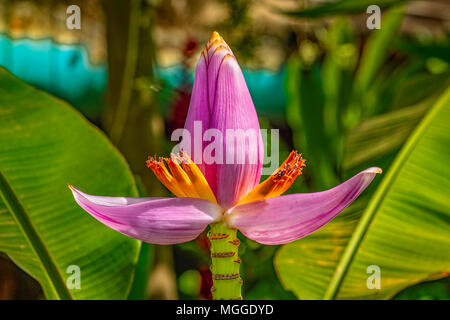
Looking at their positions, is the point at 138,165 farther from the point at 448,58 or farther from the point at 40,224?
the point at 448,58

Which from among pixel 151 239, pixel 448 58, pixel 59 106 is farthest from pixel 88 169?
pixel 448 58

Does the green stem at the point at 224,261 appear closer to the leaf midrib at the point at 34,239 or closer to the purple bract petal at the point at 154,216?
the purple bract petal at the point at 154,216

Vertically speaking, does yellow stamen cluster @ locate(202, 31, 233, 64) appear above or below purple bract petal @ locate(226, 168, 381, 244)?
above

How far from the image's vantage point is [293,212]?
0.20m

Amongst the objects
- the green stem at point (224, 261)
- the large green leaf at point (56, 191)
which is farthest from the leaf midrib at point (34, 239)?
the green stem at point (224, 261)

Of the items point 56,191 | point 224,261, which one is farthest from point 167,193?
point 224,261

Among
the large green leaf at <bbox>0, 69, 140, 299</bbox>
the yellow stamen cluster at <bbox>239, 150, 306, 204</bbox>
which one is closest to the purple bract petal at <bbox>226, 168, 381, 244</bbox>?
the yellow stamen cluster at <bbox>239, 150, 306, 204</bbox>

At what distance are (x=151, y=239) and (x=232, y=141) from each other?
0.18ft

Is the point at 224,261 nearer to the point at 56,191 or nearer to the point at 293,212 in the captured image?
the point at 293,212

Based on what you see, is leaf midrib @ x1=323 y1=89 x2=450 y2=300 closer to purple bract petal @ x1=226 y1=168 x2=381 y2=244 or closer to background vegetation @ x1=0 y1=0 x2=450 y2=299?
background vegetation @ x1=0 y1=0 x2=450 y2=299

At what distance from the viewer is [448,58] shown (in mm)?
553

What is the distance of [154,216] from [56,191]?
0.16 metres

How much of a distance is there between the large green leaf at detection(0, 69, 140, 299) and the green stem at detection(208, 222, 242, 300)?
130 millimetres

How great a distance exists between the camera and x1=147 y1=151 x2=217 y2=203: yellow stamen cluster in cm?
21
